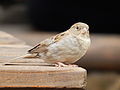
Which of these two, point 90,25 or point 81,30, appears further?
point 90,25

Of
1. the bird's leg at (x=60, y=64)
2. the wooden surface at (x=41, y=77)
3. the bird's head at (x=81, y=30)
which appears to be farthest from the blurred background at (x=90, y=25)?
the wooden surface at (x=41, y=77)

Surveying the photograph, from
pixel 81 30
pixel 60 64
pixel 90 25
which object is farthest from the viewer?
pixel 90 25

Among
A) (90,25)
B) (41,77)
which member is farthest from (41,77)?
(90,25)

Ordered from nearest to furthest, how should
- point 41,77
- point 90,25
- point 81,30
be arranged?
1. point 41,77
2. point 81,30
3. point 90,25

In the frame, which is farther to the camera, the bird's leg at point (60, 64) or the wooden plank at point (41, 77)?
the bird's leg at point (60, 64)

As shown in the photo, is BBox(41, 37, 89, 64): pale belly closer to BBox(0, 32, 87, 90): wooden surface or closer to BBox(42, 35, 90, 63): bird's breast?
BBox(42, 35, 90, 63): bird's breast

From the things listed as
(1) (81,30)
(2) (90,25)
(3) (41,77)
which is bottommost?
(3) (41,77)

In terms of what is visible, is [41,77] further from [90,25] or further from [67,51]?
[90,25]

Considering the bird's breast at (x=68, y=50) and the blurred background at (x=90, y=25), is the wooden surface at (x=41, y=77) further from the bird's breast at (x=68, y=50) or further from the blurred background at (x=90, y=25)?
the blurred background at (x=90, y=25)
